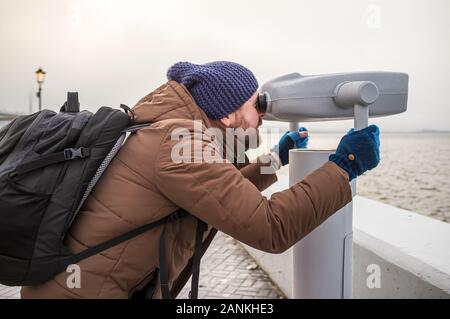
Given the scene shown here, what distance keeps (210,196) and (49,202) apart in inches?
20.1

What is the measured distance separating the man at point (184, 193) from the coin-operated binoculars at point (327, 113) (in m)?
0.17

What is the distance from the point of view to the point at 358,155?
1.39 metres

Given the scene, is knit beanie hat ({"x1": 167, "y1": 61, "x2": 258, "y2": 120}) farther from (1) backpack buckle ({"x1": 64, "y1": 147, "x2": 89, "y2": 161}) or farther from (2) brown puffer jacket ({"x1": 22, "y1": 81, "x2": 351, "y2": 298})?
(1) backpack buckle ({"x1": 64, "y1": 147, "x2": 89, "y2": 161})

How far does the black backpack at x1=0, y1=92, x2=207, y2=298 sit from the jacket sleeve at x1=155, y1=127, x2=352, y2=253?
0.18 meters

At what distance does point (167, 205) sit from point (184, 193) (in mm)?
146

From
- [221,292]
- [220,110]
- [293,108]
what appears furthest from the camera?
[221,292]

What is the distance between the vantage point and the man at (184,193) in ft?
3.99

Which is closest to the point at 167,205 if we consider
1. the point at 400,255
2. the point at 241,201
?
the point at 241,201

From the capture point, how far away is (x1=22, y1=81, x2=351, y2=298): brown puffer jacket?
1.21 meters

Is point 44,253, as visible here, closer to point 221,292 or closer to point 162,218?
point 162,218

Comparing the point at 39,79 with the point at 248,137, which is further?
the point at 39,79

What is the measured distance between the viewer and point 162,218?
136cm

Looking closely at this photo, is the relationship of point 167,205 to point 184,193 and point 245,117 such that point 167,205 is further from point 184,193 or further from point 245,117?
point 245,117
